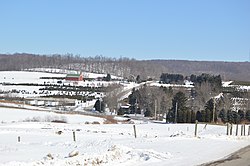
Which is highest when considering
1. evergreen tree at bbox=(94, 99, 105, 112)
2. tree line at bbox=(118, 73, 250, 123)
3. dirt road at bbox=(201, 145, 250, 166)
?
dirt road at bbox=(201, 145, 250, 166)

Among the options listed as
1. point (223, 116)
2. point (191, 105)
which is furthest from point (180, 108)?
point (191, 105)

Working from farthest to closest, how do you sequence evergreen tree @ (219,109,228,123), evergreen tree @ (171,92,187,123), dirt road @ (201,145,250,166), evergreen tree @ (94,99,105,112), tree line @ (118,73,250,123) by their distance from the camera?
evergreen tree @ (94,99,105,112) → evergreen tree @ (219,109,228,123) → tree line @ (118,73,250,123) → evergreen tree @ (171,92,187,123) → dirt road @ (201,145,250,166)

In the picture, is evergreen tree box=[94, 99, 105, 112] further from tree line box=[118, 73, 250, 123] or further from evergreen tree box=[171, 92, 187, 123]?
evergreen tree box=[171, 92, 187, 123]

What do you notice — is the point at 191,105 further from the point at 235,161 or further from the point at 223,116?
the point at 235,161

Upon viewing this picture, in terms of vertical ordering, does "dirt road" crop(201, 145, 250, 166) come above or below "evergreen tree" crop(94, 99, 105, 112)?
above

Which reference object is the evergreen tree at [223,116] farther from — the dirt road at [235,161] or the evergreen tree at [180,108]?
the dirt road at [235,161]

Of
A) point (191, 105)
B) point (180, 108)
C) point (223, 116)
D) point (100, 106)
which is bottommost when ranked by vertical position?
point (100, 106)

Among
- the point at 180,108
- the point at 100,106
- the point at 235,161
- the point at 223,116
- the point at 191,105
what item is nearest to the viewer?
the point at 235,161

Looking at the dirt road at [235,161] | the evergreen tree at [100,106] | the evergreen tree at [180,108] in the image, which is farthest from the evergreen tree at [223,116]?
the dirt road at [235,161]

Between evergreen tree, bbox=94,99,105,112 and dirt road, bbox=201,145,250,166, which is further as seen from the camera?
evergreen tree, bbox=94,99,105,112

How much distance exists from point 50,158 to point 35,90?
133841 millimetres

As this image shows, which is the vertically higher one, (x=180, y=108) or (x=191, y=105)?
(x=180, y=108)

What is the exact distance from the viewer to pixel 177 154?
60.7 ft

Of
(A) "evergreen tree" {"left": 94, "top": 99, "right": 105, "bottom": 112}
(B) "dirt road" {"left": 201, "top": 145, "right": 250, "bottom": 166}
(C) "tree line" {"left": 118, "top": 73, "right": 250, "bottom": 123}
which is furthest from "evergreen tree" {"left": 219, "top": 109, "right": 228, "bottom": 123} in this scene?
(B) "dirt road" {"left": 201, "top": 145, "right": 250, "bottom": 166}
